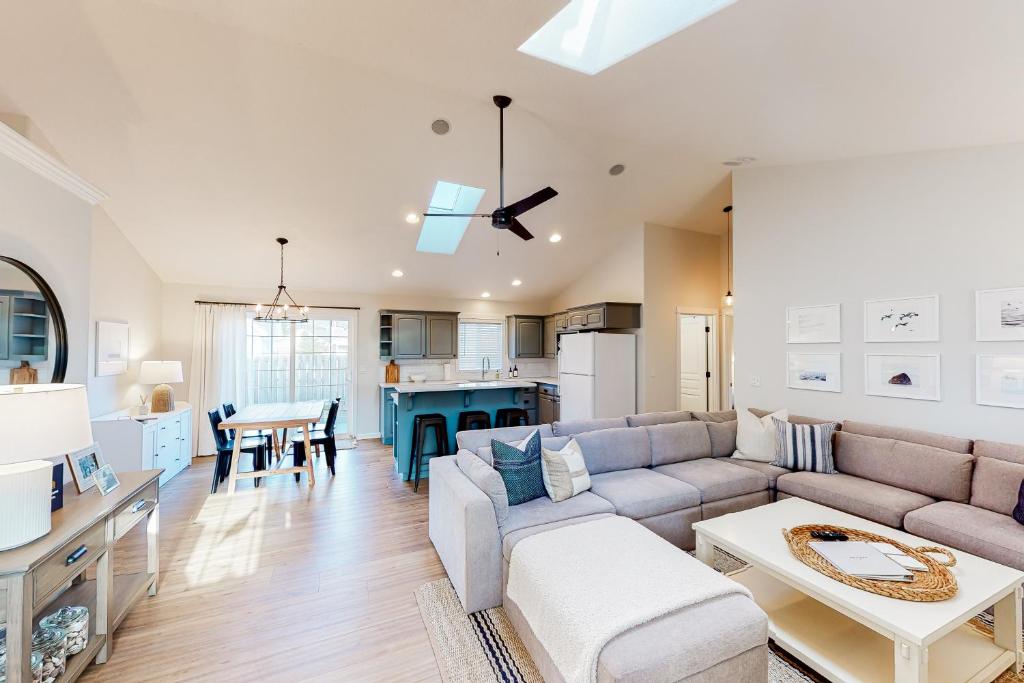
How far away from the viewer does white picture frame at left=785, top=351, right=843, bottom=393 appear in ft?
13.1

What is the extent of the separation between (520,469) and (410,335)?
4.43m

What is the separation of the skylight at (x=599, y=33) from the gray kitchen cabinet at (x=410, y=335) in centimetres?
468

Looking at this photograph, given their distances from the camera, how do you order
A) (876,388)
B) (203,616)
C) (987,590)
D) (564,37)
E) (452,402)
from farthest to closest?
1. (452,402)
2. (876,388)
3. (564,37)
4. (203,616)
5. (987,590)

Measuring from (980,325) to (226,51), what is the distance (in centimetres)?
581

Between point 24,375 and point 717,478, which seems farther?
point 717,478

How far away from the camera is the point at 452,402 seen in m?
4.99

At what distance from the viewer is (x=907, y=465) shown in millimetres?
3080

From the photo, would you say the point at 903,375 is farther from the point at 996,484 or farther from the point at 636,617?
the point at 636,617

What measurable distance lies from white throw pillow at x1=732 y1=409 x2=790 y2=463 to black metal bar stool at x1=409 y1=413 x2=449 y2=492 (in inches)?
117

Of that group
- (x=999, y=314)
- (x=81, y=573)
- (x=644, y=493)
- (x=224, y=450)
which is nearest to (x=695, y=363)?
(x=999, y=314)

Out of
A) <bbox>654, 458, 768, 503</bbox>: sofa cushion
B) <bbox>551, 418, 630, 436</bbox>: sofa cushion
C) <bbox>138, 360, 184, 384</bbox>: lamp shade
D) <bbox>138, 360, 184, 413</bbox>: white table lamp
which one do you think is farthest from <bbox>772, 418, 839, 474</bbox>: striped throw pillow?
<bbox>138, 360, 184, 384</bbox>: lamp shade

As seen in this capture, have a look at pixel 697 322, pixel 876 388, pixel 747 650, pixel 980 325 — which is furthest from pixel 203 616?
pixel 697 322

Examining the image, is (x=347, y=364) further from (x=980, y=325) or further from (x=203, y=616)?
(x=980, y=325)

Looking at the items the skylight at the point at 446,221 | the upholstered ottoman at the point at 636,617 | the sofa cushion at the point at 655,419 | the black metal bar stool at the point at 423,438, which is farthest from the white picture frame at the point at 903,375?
the skylight at the point at 446,221
